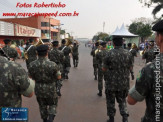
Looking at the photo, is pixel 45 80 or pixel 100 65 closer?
pixel 45 80

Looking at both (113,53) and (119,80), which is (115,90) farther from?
(113,53)

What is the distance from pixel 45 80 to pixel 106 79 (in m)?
1.34

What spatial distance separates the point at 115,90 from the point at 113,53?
788mm

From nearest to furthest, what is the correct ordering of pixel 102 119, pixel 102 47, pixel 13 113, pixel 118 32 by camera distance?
pixel 13 113
pixel 102 119
pixel 102 47
pixel 118 32

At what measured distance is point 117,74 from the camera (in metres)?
3.45

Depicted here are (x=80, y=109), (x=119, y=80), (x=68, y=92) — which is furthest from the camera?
(x=68, y=92)

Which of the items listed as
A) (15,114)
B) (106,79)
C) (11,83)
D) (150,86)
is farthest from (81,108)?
(150,86)

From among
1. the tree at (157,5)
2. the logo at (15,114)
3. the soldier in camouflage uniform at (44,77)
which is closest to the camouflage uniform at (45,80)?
the soldier in camouflage uniform at (44,77)

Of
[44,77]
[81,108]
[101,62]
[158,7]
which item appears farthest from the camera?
[158,7]

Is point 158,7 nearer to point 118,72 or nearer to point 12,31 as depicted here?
point 12,31

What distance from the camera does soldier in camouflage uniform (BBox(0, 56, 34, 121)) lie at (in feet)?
6.16

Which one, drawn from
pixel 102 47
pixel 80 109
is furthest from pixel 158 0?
pixel 80 109

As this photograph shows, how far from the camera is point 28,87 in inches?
81.2

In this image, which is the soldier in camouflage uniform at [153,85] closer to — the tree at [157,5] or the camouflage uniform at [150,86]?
the camouflage uniform at [150,86]
